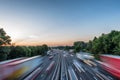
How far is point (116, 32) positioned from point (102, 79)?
73.9 m

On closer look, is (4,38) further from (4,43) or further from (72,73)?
(72,73)

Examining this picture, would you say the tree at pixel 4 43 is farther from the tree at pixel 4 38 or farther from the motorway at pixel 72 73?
the motorway at pixel 72 73

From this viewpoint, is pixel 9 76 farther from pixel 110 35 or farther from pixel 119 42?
pixel 110 35

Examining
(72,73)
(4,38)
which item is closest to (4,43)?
(4,38)

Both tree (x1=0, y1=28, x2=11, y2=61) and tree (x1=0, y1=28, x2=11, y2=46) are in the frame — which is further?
tree (x1=0, y1=28, x2=11, y2=46)

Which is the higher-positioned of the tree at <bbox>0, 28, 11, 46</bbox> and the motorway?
the tree at <bbox>0, 28, 11, 46</bbox>

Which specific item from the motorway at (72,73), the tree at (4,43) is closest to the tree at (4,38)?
the tree at (4,43)

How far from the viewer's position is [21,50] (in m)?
115

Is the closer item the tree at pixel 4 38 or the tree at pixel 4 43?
the tree at pixel 4 43

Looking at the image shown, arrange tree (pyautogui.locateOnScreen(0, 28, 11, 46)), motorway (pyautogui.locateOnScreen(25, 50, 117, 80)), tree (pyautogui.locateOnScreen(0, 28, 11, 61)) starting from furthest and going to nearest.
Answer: tree (pyautogui.locateOnScreen(0, 28, 11, 46))
tree (pyautogui.locateOnScreen(0, 28, 11, 61))
motorway (pyautogui.locateOnScreen(25, 50, 117, 80))

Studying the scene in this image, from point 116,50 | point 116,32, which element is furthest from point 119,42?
point 116,32

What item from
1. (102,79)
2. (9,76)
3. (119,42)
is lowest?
(102,79)

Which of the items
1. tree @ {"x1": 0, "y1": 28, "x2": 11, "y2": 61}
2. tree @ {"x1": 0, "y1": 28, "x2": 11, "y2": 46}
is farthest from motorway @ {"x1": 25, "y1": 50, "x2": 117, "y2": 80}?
tree @ {"x1": 0, "y1": 28, "x2": 11, "y2": 46}

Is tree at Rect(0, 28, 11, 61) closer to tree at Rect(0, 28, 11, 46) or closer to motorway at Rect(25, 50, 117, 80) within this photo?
tree at Rect(0, 28, 11, 46)
